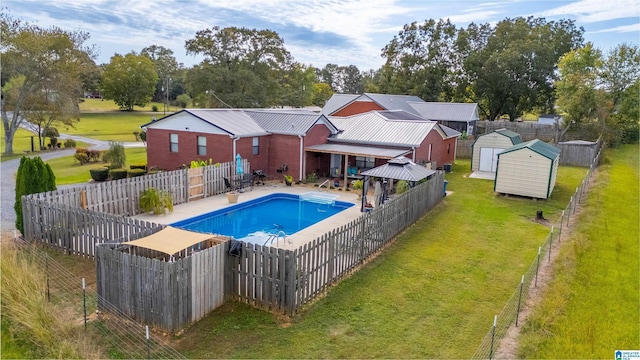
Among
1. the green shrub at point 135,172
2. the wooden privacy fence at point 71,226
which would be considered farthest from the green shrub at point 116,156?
the wooden privacy fence at point 71,226

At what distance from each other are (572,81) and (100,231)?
42361mm

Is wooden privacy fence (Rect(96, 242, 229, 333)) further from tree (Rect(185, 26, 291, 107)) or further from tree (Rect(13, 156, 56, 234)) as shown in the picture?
tree (Rect(185, 26, 291, 107))

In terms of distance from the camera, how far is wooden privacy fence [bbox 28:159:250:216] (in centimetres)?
1523

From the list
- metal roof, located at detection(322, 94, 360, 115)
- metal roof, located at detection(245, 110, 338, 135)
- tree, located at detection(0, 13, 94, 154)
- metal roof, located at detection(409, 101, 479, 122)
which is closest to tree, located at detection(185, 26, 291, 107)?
metal roof, located at detection(322, 94, 360, 115)

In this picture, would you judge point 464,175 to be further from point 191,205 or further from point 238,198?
point 191,205

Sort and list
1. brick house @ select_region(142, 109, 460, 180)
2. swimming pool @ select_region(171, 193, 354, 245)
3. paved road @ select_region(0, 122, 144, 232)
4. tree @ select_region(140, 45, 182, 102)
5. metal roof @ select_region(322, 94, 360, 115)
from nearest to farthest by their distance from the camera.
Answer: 1. paved road @ select_region(0, 122, 144, 232)
2. swimming pool @ select_region(171, 193, 354, 245)
3. brick house @ select_region(142, 109, 460, 180)
4. metal roof @ select_region(322, 94, 360, 115)
5. tree @ select_region(140, 45, 182, 102)

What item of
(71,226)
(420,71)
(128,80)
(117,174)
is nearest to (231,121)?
(117,174)

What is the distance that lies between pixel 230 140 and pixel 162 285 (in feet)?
52.5

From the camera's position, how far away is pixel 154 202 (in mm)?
17906

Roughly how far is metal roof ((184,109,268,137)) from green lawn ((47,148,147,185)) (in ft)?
23.1

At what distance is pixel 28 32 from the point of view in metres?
33.2

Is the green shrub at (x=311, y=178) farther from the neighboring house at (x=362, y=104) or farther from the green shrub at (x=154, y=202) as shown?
the neighboring house at (x=362, y=104)

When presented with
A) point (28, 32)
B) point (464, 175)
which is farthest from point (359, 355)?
point (28, 32)

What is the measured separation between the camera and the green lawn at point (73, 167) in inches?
951
